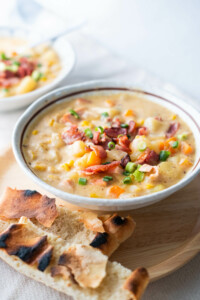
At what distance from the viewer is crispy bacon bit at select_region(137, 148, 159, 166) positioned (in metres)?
3.46

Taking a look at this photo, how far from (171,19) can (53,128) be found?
2.31 m

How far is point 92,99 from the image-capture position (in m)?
4.34

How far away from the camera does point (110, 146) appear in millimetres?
3574

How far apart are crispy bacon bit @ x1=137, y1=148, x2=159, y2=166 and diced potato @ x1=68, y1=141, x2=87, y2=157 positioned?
1.64ft

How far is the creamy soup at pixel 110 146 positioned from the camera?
3.31 meters

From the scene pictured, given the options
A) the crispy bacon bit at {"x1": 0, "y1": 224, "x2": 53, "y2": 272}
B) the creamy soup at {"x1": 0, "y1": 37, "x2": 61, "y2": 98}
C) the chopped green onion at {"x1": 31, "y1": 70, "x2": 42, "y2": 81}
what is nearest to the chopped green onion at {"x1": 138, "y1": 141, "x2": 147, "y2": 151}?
the crispy bacon bit at {"x1": 0, "y1": 224, "x2": 53, "y2": 272}

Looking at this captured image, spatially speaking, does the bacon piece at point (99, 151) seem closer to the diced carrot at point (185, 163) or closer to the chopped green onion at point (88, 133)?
the chopped green onion at point (88, 133)

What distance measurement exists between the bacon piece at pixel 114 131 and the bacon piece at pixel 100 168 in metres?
0.43

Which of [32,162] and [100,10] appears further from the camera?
[100,10]

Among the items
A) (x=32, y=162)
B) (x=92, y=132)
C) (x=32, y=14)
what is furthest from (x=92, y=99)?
(x=32, y=14)

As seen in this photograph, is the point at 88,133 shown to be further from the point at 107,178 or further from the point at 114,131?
the point at 107,178

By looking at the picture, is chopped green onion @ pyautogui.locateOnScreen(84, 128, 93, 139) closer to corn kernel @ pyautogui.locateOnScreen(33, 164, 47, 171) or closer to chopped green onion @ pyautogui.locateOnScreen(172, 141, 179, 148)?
corn kernel @ pyautogui.locateOnScreen(33, 164, 47, 171)

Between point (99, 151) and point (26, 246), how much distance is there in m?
1.08

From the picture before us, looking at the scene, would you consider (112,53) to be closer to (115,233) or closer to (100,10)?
(100,10)
